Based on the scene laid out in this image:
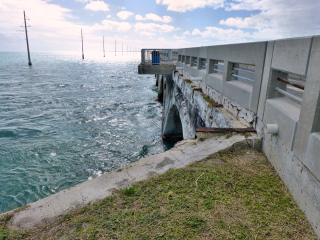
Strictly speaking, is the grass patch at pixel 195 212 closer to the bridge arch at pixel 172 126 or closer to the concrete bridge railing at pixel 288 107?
the concrete bridge railing at pixel 288 107

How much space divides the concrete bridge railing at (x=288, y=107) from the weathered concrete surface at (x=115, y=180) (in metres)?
0.87

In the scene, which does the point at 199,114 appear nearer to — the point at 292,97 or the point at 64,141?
the point at 292,97

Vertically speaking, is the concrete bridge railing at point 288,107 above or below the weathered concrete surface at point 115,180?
above

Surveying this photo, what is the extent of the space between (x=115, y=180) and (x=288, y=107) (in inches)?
134

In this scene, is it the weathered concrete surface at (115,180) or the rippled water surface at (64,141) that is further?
the rippled water surface at (64,141)

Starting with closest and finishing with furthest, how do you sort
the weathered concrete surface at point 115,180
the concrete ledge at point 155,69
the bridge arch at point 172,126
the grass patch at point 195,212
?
1. the grass patch at point 195,212
2. the weathered concrete surface at point 115,180
3. the concrete ledge at point 155,69
4. the bridge arch at point 172,126

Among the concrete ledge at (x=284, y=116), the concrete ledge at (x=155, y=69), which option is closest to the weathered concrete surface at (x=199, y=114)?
the concrete ledge at (x=284, y=116)

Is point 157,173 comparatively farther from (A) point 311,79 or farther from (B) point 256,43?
(B) point 256,43

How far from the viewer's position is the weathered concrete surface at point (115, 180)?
139 inches

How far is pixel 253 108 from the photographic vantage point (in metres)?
5.27

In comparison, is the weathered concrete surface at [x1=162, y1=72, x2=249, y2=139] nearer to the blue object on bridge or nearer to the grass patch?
the grass patch

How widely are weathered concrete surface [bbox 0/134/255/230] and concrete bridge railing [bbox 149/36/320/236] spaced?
87 cm

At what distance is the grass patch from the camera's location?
2.98m

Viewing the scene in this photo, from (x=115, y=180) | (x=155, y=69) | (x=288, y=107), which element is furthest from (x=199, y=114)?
(x=155, y=69)
